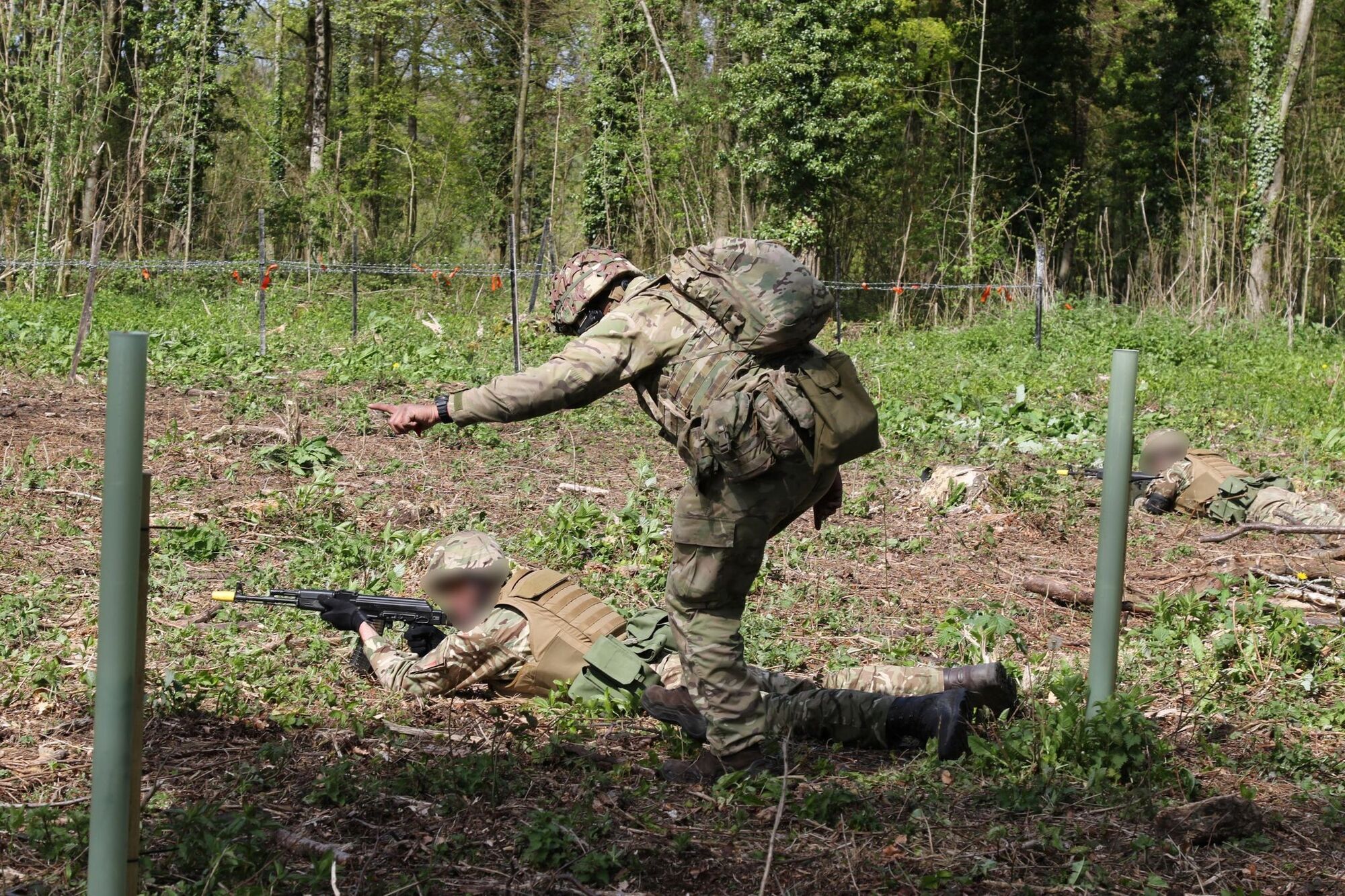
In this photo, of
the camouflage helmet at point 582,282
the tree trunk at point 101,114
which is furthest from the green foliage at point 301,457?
the tree trunk at point 101,114

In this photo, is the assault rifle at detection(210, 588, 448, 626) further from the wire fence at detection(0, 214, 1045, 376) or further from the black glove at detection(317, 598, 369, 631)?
the wire fence at detection(0, 214, 1045, 376)

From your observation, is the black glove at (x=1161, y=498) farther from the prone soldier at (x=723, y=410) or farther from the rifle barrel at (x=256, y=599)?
the rifle barrel at (x=256, y=599)

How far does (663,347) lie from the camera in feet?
13.2

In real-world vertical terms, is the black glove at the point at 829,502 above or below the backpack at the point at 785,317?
below

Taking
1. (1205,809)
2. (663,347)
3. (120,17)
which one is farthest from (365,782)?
(120,17)

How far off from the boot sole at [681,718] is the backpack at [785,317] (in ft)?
2.99

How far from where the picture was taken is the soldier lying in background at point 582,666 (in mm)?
4270

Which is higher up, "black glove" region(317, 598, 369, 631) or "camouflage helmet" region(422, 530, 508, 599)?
"camouflage helmet" region(422, 530, 508, 599)

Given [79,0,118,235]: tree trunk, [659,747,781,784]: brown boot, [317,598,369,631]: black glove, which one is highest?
[79,0,118,235]: tree trunk

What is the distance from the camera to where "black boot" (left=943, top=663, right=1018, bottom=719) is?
4.27 metres

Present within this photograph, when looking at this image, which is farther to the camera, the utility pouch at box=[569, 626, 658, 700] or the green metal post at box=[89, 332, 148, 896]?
the utility pouch at box=[569, 626, 658, 700]

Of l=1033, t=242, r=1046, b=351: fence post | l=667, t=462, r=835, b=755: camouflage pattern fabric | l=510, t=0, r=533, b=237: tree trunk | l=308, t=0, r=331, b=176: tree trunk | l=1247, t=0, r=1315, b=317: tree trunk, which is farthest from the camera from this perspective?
l=510, t=0, r=533, b=237: tree trunk

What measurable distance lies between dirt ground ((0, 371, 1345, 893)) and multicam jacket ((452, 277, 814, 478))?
107cm

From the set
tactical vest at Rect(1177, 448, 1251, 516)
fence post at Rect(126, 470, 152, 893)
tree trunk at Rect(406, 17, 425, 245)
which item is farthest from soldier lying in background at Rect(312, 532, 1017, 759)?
tree trunk at Rect(406, 17, 425, 245)
